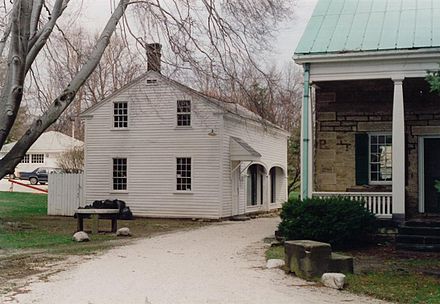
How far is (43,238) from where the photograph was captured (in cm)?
1775

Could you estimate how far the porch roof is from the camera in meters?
25.8

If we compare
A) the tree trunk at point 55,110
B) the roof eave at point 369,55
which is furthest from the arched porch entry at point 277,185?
the tree trunk at point 55,110

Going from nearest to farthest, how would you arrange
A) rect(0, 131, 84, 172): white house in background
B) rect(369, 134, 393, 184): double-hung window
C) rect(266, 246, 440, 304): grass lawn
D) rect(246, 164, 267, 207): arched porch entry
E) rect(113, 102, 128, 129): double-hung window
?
rect(266, 246, 440, 304): grass lawn, rect(369, 134, 393, 184): double-hung window, rect(113, 102, 128, 129): double-hung window, rect(246, 164, 267, 207): arched porch entry, rect(0, 131, 84, 172): white house in background

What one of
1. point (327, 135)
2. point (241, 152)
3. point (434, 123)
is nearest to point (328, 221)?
point (327, 135)

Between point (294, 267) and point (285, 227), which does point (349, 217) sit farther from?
point (294, 267)

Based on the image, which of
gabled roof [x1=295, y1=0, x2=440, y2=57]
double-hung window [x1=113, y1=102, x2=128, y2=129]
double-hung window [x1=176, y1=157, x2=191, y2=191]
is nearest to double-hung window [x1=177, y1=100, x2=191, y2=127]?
double-hung window [x1=176, y1=157, x2=191, y2=191]

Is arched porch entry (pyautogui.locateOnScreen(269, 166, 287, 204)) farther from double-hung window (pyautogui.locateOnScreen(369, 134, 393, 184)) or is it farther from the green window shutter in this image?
the green window shutter

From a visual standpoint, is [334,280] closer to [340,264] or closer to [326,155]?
[340,264]

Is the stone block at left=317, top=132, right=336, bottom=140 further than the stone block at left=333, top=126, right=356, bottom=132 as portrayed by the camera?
Yes

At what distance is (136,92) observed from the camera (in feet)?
83.6

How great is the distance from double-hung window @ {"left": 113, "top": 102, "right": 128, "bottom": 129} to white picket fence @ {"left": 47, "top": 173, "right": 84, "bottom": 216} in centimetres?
288

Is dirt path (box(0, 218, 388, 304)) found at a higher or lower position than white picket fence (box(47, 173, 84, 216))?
lower

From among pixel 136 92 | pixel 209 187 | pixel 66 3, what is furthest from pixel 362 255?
pixel 136 92

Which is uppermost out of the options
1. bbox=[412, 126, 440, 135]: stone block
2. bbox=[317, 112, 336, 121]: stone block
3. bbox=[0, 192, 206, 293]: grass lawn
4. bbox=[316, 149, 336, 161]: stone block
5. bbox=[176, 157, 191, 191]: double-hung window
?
bbox=[317, 112, 336, 121]: stone block
